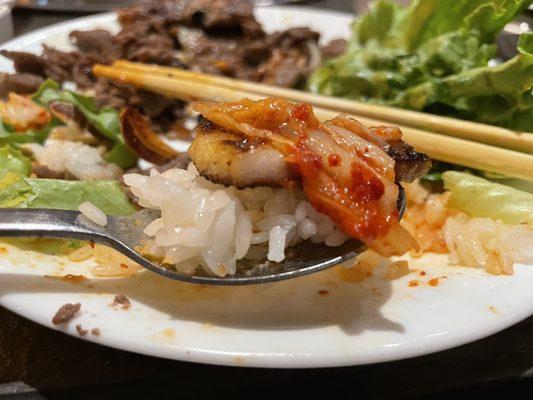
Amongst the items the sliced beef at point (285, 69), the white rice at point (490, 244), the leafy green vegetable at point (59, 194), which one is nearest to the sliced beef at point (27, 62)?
the leafy green vegetable at point (59, 194)

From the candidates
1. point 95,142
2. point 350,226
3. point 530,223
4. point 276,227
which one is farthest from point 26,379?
point 530,223

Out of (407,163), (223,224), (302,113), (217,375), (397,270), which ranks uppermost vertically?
(302,113)

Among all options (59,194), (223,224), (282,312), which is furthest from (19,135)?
(282,312)

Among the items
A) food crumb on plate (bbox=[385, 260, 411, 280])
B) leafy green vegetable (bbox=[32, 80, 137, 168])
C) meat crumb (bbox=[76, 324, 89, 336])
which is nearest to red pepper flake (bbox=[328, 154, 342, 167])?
food crumb on plate (bbox=[385, 260, 411, 280])

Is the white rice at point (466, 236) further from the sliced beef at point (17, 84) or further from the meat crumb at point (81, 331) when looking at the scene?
the sliced beef at point (17, 84)

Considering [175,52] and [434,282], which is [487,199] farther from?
[175,52]
